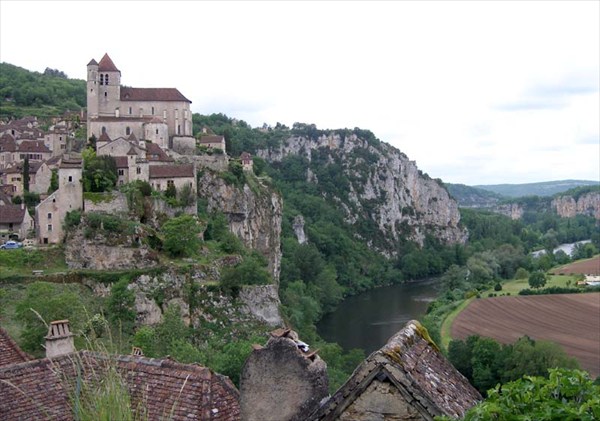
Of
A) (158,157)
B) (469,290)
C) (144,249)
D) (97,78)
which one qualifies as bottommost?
(469,290)

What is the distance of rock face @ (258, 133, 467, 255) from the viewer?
Answer: 14412 centimetres

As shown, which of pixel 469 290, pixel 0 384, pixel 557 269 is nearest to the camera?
pixel 0 384

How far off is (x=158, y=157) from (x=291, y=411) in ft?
149

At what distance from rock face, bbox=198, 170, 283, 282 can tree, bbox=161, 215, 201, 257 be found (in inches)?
416

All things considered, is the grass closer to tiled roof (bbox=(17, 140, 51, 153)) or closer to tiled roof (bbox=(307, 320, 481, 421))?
tiled roof (bbox=(17, 140, 51, 153))

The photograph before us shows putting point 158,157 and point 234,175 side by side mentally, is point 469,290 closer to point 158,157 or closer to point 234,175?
point 234,175

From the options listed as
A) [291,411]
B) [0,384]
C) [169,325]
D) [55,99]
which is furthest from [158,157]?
[55,99]

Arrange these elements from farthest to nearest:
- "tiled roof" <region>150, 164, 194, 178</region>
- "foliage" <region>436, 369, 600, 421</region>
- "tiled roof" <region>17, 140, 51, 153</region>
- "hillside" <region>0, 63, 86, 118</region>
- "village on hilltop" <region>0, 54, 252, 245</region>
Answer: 1. "hillside" <region>0, 63, 86, 118</region>
2. "tiled roof" <region>17, 140, 51, 153</region>
3. "tiled roof" <region>150, 164, 194, 178</region>
4. "village on hilltop" <region>0, 54, 252, 245</region>
5. "foliage" <region>436, 369, 600, 421</region>

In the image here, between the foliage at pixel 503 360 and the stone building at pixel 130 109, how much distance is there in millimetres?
29058

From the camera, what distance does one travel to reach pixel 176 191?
152 feet

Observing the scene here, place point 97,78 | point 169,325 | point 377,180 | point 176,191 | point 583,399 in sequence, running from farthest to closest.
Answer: point 377,180, point 97,78, point 176,191, point 169,325, point 583,399

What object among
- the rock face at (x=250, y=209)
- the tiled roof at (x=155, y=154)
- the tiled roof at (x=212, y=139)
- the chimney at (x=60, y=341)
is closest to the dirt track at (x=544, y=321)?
the rock face at (x=250, y=209)

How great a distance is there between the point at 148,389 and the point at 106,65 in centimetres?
5068

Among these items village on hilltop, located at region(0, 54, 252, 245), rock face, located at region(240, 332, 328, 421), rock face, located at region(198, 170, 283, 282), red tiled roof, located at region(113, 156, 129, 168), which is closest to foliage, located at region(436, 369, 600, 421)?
rock face, located at region(240, 332, 328, 421)
